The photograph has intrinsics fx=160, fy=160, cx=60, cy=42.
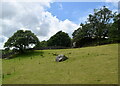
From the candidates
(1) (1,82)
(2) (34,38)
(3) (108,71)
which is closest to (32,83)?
(1) (1,82)

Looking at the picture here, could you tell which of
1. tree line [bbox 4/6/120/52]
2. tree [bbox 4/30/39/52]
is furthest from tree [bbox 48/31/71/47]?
tree [bbox 4/30/39/52]

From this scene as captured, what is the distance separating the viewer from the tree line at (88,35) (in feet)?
138

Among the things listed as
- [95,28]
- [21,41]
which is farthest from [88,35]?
[21,41]

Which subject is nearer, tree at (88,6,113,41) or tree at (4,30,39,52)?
tree at (4,30,39,52)

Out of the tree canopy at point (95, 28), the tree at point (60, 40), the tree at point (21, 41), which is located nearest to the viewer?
the tree at point (21, 41)

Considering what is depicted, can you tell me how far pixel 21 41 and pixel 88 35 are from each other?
28.7 m

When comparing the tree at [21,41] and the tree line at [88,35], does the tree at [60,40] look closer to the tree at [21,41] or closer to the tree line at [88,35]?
the tree line at [88,35]

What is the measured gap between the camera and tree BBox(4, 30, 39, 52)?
136 ft

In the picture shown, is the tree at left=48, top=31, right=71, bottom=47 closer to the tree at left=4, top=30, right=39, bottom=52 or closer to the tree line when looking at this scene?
the tree line

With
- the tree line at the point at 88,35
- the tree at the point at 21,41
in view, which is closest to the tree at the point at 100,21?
the tree line at the point at 88,35

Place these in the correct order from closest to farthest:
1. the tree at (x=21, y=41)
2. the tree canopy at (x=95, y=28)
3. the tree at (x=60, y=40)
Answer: the tree at (x=21, y=41) < the tree canopy at (x=95, y=28) < the tree at (x=60, y=40)

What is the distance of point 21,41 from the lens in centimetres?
4125

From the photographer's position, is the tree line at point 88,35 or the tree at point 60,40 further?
the tree at point 60,40

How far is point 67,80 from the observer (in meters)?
14.6
